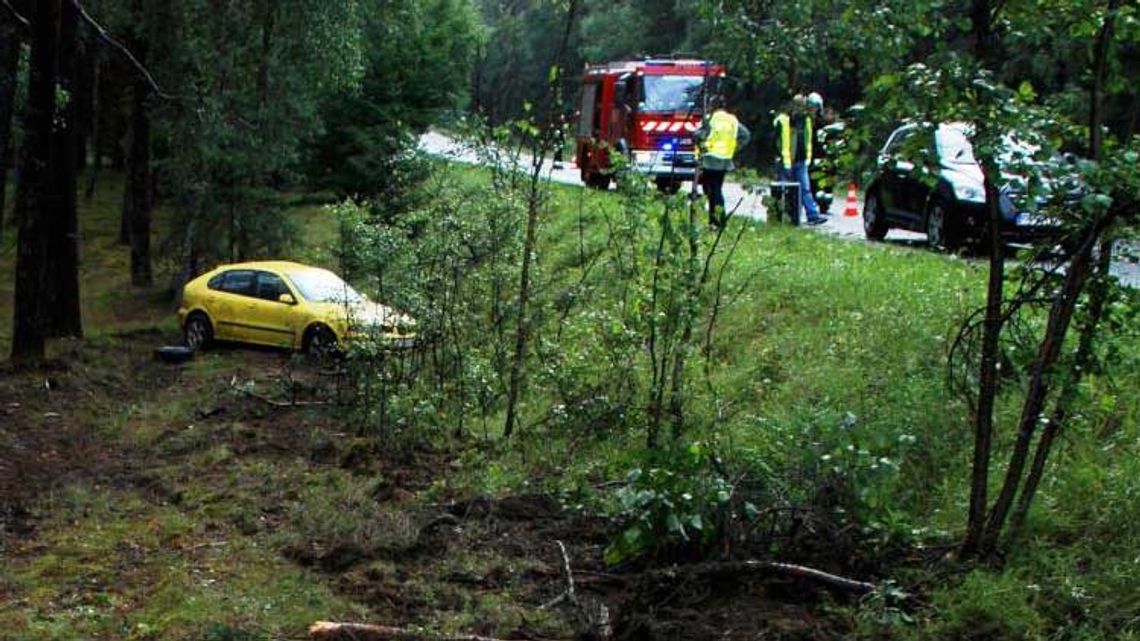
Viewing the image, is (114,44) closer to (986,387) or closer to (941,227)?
(941,227)

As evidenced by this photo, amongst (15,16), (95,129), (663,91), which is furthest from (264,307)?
(95,129)

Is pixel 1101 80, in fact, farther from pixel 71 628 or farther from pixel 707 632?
pixel 71 628

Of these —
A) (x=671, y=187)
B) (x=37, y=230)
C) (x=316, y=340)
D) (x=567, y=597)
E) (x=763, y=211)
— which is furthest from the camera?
(x=316, y=340)

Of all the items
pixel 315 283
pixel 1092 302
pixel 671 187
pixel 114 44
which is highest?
pixel 114 44

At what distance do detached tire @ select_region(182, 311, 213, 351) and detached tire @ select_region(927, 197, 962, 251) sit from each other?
40.3 feet

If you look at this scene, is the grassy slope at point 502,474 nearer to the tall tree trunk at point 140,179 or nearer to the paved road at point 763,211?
the paved road at point 763,211

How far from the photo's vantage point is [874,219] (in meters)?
18.5

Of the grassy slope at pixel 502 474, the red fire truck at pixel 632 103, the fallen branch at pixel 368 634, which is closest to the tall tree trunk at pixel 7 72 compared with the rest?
the grassy slope at pixel 502 474

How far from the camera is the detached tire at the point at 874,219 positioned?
1830cm

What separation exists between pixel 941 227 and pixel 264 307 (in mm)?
10838

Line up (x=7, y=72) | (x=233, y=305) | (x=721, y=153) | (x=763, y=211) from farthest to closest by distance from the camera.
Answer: (x=233, y=305) < (x=763, y=211) < (x=7, y=72) < (x=721, y=153)

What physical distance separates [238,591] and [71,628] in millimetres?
980

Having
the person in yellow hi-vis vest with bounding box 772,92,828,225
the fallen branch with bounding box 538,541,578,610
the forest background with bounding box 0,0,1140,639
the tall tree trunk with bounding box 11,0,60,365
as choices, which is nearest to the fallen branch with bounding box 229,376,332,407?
the forest background with bounding box 0,0,1140,639

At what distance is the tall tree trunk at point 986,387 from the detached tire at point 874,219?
11446mm
